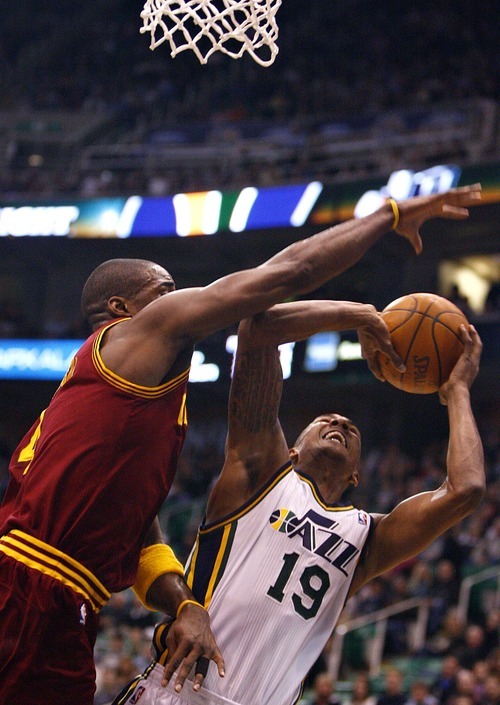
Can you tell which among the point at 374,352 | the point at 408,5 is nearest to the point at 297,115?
the point at 408,5

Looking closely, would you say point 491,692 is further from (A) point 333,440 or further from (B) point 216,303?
(B) point 216,303

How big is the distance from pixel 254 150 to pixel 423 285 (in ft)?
12.2

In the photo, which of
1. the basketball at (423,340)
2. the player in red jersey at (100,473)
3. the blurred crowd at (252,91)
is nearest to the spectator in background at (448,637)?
the basketball at (423,340)

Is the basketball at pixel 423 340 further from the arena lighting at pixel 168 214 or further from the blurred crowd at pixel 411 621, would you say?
the arena lighting at pixel 168 214

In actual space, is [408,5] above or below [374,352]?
above

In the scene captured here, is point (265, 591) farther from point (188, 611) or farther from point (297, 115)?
point (297, 115)

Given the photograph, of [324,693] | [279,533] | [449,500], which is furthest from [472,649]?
[279,533]

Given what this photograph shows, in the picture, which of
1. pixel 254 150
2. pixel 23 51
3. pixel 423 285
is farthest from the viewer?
pixel 23 51

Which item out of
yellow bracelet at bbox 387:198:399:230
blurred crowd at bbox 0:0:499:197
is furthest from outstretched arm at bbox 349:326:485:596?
blurred crowd at bbox 0:0:499:197

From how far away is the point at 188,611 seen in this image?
3.39m

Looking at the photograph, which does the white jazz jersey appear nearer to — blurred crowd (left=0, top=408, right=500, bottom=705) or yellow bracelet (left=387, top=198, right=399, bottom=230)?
yellow bracelet (left=387, top=198, right=399, bottom=230)

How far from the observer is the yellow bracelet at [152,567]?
11.5ft

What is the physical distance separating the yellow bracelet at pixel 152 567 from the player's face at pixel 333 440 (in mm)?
744

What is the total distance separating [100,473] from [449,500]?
4.39 feet
